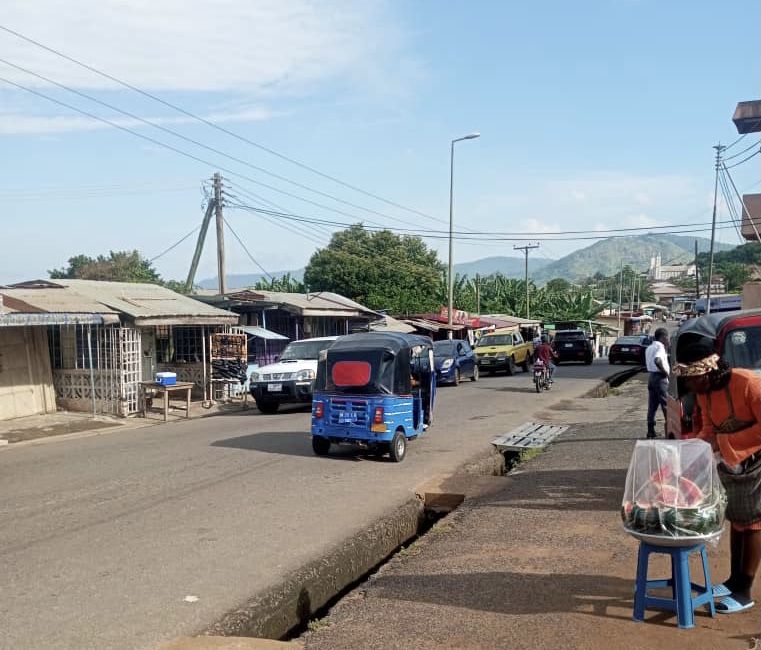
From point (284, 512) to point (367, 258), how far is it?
160 ft

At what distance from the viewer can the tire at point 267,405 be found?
18.6m

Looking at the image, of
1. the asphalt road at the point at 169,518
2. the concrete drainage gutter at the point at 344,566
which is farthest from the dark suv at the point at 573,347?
the concrete drainage gutter at the point at 344,566

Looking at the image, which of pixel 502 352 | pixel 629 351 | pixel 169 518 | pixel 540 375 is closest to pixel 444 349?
pixel 502 352

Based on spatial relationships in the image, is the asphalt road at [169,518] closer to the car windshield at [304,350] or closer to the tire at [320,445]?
the tire at [320,445]

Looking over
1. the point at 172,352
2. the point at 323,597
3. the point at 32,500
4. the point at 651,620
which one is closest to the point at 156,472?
the point at 32,500

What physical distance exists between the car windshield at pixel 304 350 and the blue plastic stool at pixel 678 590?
1530cm

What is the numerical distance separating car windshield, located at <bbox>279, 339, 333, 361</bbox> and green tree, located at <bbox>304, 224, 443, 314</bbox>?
30375mm

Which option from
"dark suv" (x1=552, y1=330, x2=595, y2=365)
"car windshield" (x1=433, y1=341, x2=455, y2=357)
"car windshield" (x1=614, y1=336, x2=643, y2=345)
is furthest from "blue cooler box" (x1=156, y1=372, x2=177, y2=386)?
"car windshield" (x1=614, y1=336, x2=643, y2=345)

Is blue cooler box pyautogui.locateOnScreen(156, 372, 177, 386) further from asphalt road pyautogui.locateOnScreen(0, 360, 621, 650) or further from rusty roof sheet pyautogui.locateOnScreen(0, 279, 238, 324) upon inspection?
asphalt road pyautogui.locateOnScreen(0, 360, 621, 650)

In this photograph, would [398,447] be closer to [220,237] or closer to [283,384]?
[283,384]

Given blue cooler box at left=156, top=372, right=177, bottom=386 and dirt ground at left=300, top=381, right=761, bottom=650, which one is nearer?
dirt ground at left=300, top=381, right=761, bottom=650

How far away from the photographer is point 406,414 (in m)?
11.8

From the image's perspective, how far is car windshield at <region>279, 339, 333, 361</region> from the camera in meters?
19.8

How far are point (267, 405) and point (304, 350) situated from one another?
204 centimetres
